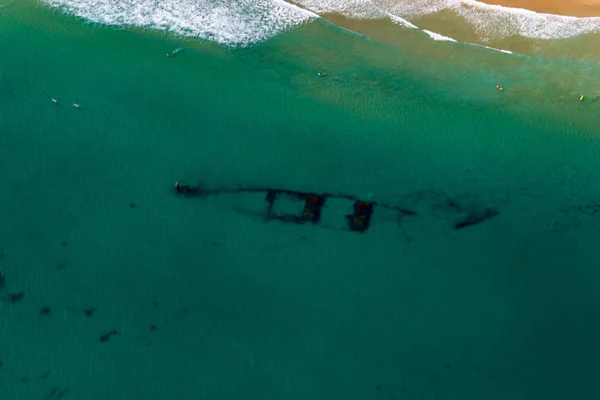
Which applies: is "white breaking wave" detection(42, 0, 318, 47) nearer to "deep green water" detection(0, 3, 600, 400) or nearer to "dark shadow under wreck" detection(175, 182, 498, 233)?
"deep green water" detection(0, 3, 600, 400)

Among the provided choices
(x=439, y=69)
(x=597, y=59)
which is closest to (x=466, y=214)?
(x=439, y=69)

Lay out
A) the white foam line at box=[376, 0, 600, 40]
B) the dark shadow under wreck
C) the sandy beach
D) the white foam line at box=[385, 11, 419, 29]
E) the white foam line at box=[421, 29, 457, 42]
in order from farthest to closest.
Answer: the sandy beach, the white foam line at box=[385, 11, 419, 29], the white foam line at box=[376, 0, 600, 40], the white foam line at box=[421, 29, 457, 42], the dark shadow under wreck

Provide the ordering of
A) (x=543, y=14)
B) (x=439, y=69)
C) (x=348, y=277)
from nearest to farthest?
(x=348, y=277)
(x=439, y=69)
(x=543, y=14)

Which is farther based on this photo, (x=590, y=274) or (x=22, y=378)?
(x=590, y=274)

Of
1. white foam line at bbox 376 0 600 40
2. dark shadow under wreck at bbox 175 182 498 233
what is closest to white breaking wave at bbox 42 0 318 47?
white foam line at bbox 376 0 600 40

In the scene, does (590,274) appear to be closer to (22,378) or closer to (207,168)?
(207,168)

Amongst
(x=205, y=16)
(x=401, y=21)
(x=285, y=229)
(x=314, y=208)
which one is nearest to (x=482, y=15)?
(x=401, y=21)
